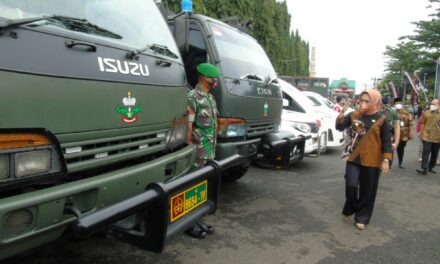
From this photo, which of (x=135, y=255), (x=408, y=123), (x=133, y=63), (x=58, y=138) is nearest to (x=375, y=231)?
(x=135, y=255)

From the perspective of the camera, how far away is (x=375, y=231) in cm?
417

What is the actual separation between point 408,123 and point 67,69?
7.99m

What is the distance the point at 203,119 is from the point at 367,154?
1.90m

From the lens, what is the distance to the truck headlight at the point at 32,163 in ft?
6.15

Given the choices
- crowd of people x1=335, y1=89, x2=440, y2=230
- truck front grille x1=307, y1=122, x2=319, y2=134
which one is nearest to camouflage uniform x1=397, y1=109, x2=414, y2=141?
truck front grille x1=307, y1=122, x2=319, y2=134

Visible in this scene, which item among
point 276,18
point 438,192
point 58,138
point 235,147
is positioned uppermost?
point 276,18

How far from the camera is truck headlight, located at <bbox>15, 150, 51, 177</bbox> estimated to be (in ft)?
6.15

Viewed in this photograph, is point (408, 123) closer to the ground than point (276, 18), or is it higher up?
closer to the ground

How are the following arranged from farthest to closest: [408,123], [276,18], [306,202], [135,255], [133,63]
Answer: [276,18], [408,123], [306,202], [135,255], [133,63]

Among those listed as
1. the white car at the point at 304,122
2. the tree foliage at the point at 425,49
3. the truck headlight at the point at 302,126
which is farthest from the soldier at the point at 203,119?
the tree foliage at the point at 425,49

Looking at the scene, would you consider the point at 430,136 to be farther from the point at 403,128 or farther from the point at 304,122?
the point at 304,122

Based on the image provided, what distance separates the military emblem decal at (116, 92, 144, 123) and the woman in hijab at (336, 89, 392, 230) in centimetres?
276

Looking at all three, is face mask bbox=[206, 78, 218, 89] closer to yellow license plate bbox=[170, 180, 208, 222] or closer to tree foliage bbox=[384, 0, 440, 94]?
yellow license plate bbox=[170, 180, 208, 222]

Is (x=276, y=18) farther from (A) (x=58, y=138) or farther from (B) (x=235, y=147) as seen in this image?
(A) (x=58, y=138)
